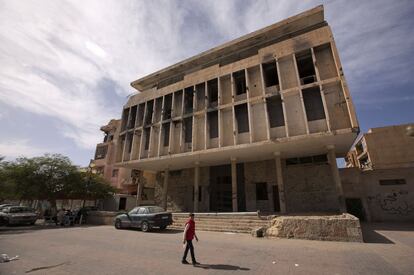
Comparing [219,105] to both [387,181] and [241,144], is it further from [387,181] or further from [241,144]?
[387,181]

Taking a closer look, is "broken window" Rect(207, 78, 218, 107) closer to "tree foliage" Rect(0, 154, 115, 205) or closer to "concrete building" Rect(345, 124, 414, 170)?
"tree foliage" Rect(0, 154, 115, 205)

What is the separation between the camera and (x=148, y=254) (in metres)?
7.38

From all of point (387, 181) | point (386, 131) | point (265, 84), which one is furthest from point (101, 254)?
point (386, 131)

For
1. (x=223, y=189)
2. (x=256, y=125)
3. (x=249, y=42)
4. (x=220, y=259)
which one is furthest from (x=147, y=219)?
(x=249, y=42)

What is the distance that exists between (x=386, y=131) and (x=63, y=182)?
41.2 metres

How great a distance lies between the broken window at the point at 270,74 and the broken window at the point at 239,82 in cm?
200

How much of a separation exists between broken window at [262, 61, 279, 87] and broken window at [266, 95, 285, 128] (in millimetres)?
1542

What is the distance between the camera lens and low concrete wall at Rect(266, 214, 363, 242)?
941cm

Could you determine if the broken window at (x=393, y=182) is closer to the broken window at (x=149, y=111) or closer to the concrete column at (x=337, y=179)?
the concrete column at (x=337, y=179)

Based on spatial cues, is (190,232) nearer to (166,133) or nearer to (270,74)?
(270,74)

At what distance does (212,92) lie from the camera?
67.7 feet

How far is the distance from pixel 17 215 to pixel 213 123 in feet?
60.5

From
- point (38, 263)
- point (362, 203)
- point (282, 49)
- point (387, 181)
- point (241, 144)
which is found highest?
point (282, 49)

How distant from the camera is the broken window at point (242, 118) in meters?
17.5
